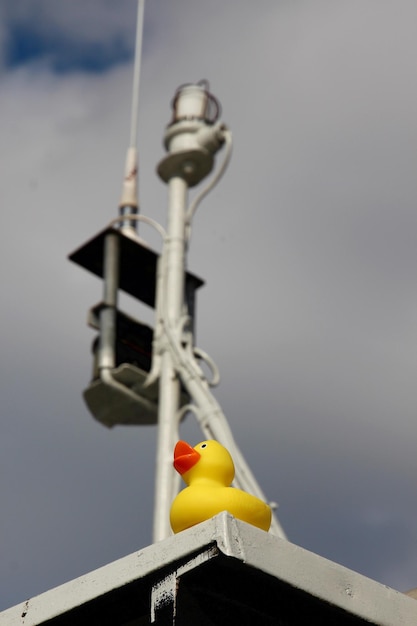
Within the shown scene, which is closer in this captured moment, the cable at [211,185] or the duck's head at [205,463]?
the duck's head at [205,463]

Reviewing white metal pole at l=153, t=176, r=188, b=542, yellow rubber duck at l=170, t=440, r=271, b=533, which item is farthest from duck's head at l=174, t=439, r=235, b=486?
white metal pole at l=153, t=176, r=188, b=542

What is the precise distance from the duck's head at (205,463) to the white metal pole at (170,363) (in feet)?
58.8

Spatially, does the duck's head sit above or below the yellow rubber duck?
above

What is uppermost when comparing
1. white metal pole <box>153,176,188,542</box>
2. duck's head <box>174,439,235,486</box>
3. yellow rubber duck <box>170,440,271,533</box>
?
white metal pole <box>153,176,188,542</box>

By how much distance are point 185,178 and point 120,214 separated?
1697mm

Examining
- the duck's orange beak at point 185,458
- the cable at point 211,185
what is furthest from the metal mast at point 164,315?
the duck's orange beak at point 185,458

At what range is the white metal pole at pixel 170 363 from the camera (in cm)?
2572

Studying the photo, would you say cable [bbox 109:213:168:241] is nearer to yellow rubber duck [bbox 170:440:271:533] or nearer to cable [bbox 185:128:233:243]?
cable [bbox 185:128:233:243]

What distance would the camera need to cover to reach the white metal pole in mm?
25719

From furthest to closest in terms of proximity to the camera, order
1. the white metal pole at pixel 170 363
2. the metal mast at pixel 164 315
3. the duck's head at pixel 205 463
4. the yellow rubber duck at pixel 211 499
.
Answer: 1. the metal mast at pixel 164 315
2. the white metal pole at pixel 170 363
3. the duck's head at pixel 205 463
4. the yellow rubber duck at pixel 211 499

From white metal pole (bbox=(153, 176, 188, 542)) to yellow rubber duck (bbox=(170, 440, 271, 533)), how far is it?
18064 millimetres

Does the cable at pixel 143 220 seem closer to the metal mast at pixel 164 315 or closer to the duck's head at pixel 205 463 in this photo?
the metal mast at pixel 164 315

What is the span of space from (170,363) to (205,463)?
21.8 m

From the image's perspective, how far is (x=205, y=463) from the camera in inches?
259
